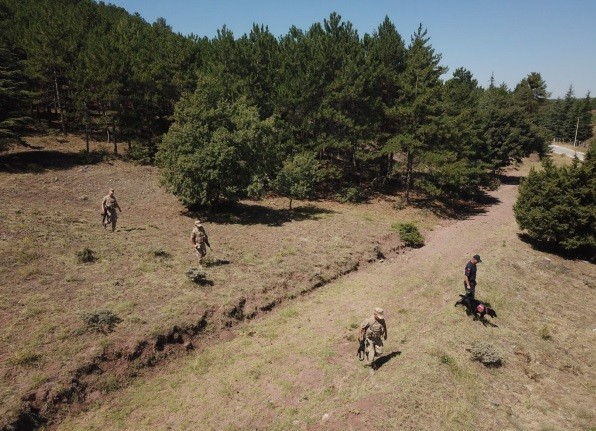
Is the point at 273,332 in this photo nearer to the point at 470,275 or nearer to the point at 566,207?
the point at 470,275

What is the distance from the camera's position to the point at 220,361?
535 inches

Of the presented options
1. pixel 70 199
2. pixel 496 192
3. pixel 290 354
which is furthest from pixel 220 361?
pixel 496 192

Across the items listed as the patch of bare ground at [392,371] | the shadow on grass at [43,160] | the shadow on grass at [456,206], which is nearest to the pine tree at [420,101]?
the shadow on grass at [456,206]

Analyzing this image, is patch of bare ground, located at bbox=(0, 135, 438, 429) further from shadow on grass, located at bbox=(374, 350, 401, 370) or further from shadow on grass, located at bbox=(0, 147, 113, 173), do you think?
shadow on grass, located at bbox=(374, 350, 401, 370)

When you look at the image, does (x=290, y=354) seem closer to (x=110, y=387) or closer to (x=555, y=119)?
(x=110, y=387)

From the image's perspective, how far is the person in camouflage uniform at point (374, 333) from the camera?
12172mm

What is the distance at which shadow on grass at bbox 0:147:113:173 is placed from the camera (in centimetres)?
3319

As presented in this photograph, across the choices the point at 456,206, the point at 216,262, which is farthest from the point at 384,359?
the point at 456,206

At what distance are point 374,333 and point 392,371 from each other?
138 centimetres

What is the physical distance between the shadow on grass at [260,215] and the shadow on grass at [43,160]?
53.9 feet

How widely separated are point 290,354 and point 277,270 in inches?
240

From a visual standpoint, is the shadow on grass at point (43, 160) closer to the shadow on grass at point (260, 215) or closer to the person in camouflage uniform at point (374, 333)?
the shadow on grass at point (260, 215)

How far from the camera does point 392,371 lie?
12344mm

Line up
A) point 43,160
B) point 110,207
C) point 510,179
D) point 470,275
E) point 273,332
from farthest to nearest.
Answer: point 510,179
point 43,160
point 110,207
point 273,332
point 470,275
